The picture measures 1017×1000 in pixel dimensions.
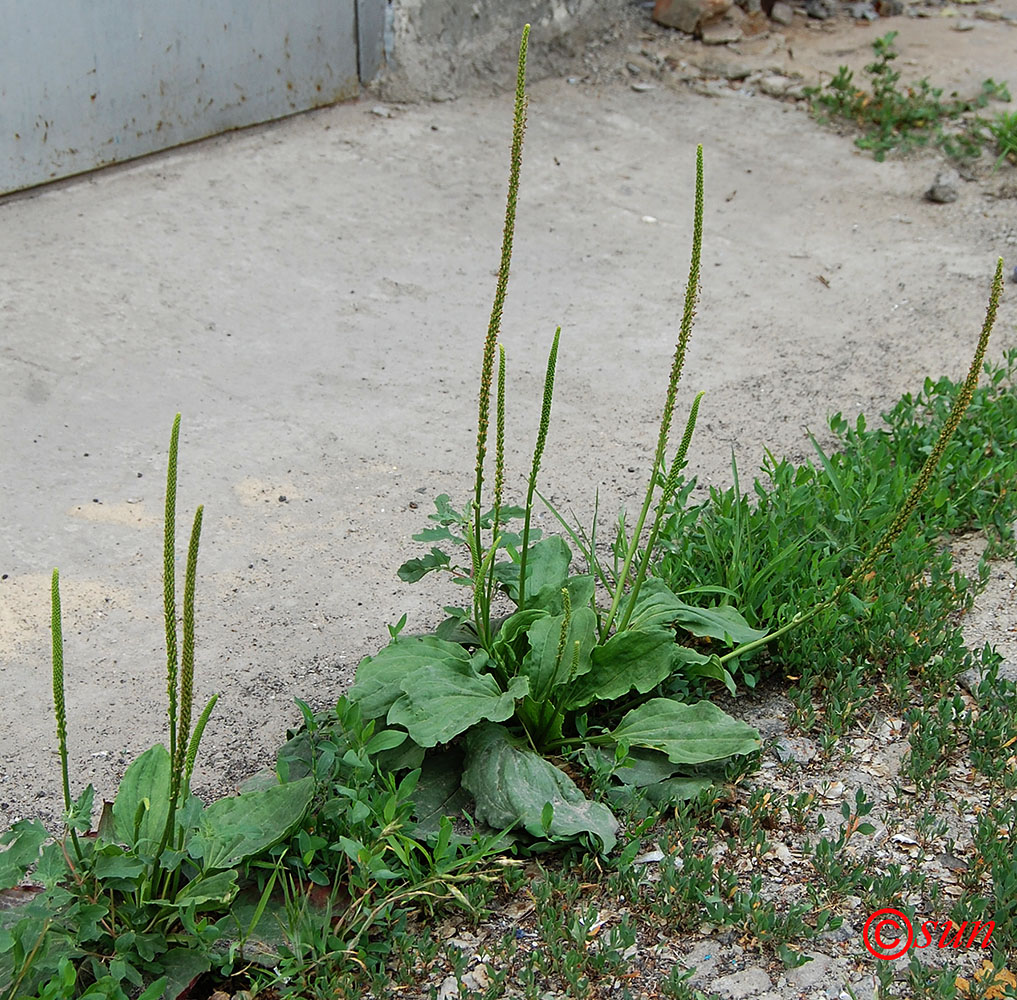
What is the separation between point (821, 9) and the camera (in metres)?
7.76

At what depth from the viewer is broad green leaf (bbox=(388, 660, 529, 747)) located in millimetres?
2254

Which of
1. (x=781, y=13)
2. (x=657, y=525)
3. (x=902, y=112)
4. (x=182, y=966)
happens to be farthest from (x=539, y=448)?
(x=781, y=13)

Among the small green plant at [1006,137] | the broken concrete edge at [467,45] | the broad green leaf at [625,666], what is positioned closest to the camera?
the broad green leaf at [625,666]

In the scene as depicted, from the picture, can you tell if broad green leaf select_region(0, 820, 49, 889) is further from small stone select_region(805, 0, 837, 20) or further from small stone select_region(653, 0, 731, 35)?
small stone select_region(805, 0, 837, 20)

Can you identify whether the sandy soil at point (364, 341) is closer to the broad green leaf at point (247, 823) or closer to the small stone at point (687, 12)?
the broad green leaf at point (247, 823)

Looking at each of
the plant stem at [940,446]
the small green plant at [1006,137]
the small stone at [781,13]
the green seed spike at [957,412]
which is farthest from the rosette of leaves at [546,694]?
the small stone at [781,13]

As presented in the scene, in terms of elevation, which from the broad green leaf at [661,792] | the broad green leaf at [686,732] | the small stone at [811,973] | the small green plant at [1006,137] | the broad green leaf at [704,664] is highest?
the small green plant at [1006,137]

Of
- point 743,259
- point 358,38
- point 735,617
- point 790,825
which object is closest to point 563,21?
point 358,38

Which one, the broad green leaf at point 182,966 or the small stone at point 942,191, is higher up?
the small stone at point 942,191

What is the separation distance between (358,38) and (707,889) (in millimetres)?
5016

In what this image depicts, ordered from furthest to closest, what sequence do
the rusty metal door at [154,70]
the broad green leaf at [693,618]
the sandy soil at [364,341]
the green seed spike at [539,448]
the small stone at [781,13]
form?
the small stone at [781,13], the rusty metal door at [154,70], the sandy soil at [364,341], the broad green leaf at [693,618], the green seed spike at [539,448]

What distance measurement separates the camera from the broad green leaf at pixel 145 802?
203 cm

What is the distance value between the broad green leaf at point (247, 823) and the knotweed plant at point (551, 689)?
A: 21 cm

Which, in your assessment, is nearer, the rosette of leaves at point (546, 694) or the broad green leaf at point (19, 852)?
the broad green leaf at point (19, 852)
